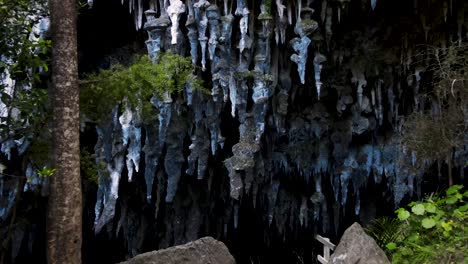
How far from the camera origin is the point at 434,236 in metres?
4.82

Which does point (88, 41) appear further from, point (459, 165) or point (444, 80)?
point (459, 165)

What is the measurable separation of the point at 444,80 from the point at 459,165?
4.41m

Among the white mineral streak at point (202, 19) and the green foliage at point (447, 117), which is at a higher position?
the white mineral streak at point (202, 19)

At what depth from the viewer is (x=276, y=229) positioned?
41.0 feet

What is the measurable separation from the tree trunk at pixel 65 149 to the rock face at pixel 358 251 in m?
2.65

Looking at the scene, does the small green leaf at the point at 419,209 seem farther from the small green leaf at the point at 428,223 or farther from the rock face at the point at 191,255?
the rock face at the point at 191,255

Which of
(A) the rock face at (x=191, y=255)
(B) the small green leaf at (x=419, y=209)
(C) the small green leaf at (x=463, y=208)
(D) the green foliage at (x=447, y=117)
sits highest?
(D) the green foliage at (x=447, y=117)

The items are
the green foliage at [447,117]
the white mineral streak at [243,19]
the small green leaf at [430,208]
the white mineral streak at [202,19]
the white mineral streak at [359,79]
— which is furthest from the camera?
the white mineral streak at [359,79]

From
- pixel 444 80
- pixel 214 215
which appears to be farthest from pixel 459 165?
pixel 214 215

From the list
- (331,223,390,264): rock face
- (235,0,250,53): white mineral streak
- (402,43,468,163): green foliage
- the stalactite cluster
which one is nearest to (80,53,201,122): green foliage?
the stalactite cluster

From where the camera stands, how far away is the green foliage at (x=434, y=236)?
14.5 ft

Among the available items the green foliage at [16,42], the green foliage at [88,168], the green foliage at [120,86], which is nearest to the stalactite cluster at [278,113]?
the green foliage at [88,168]

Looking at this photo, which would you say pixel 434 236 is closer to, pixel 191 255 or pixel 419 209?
pixel 419 209

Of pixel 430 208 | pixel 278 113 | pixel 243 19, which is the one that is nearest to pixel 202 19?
pixel 243 19
